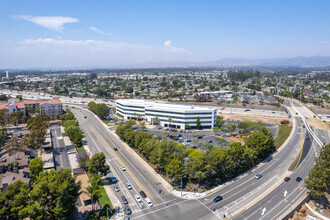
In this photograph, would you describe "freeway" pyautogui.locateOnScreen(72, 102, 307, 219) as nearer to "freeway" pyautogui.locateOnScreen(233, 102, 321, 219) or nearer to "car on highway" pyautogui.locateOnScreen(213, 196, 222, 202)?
"car on highway" pyautogui.locateOnScreen(213, 196, 222, 202)

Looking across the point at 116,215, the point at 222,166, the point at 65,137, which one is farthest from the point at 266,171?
the point at 65,137

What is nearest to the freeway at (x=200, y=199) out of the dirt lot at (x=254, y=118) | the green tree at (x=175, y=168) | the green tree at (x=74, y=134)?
the green tree at (x=175, y=168)

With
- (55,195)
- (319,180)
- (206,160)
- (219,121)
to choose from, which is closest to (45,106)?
(219,121)

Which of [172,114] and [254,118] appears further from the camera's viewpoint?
[254,118]

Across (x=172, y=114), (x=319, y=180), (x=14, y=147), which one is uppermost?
(x=172, y=114)

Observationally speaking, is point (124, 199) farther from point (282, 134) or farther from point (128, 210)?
point (282, 134)

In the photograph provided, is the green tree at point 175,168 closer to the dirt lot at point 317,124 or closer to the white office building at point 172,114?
the white office building at point 172,114

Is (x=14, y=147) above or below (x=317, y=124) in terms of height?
above

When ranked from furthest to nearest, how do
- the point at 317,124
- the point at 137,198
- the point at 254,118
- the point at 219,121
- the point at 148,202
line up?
1. the point at 254,118
2. the point at 317,124
3. the point at 219,121
4. the point at 137,198
5. the point at 148,202
